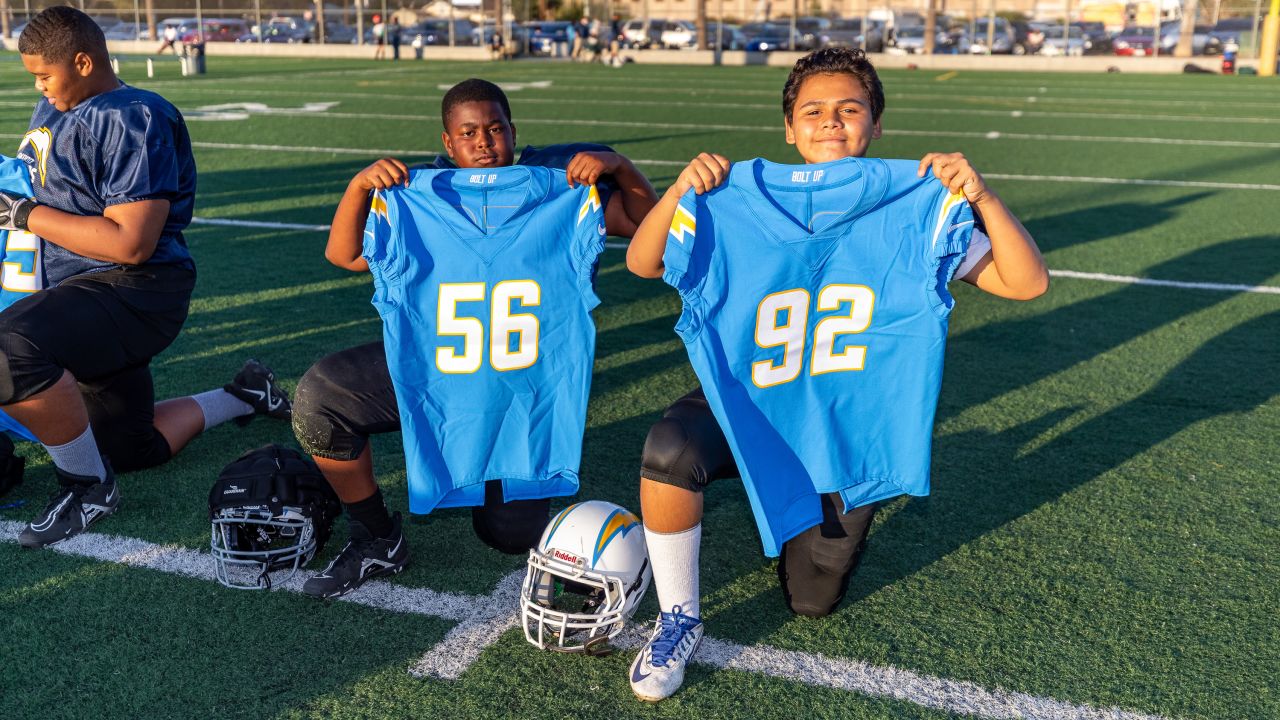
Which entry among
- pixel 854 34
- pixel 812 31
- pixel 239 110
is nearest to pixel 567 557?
pixel 239 110

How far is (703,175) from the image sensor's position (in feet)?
9.76

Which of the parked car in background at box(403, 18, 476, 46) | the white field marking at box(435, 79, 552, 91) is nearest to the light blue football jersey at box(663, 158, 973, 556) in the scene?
the white field marking at box(435, 79, 552, 91)

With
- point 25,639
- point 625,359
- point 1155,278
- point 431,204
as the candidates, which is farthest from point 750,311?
point 1155,278

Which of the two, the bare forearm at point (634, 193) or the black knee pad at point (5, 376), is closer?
the bare forearm at point (634, 193)

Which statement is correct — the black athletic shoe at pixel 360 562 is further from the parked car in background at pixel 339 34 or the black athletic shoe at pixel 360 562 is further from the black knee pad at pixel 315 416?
the parked car in background at pixel 339 34

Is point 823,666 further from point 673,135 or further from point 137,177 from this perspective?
point 673,135

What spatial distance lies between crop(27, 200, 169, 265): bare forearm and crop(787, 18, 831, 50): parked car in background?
129 feet

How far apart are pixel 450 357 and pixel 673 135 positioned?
13.0 metres

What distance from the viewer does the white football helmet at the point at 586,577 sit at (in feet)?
10.2

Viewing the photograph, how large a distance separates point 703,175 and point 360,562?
1.61 meters

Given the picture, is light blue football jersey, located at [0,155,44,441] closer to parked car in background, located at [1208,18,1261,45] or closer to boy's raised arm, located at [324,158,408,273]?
boy's raised arm, located at [324,158,408,273]

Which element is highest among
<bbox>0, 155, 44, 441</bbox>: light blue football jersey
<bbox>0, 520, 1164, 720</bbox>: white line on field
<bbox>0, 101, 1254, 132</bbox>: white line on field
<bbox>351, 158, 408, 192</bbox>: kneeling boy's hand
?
<bbox>0, 101, 1254, 132</bbox>: white line on field

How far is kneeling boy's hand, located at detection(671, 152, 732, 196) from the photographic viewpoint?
117 inches

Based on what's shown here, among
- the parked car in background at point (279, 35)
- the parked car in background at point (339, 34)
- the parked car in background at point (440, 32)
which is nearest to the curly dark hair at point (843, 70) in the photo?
the parked car in background at point (440, 32)
